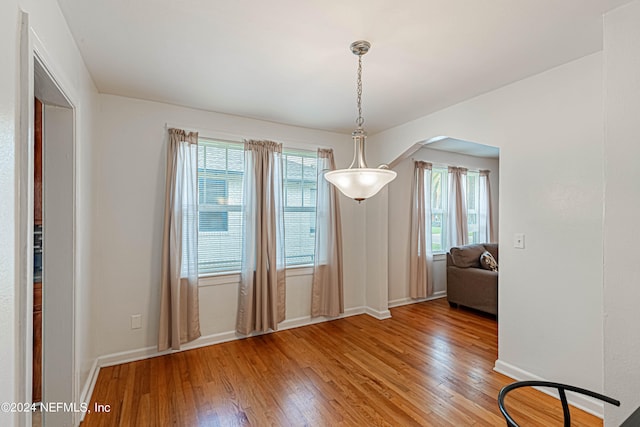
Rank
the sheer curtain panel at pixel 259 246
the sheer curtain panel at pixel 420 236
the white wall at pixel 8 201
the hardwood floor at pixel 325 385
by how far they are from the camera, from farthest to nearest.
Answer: the sheer curtain panel at pixel 420 236 → the sheer curtain panel at pixel 259 246 → the hardwood floor at pixel 325 385 → the white wall at pixel 8 201

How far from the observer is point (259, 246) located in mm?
3514

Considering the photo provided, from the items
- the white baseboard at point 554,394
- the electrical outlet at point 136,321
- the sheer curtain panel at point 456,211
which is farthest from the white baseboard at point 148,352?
the sheer curtain panel at point 456,211

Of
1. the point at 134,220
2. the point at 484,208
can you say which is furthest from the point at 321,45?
the point at 484,208

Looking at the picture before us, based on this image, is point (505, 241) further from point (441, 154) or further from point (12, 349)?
point (12, 349)

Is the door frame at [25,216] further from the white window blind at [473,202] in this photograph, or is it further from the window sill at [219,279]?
the white window blind at [473,202]

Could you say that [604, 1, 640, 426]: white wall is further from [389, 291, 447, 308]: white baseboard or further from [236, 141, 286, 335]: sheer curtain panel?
[389, 291, 447, 308]: white baseboard

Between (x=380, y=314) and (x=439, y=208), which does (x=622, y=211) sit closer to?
(x=380, y=314)

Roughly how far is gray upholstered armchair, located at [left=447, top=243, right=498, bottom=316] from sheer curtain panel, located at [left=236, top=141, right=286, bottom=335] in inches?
109

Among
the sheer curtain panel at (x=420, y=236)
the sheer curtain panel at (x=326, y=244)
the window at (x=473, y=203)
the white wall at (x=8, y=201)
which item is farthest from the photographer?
the window at (x=473, y=203)

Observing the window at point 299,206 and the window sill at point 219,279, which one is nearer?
the window sill at point 219,279

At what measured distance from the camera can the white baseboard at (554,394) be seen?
6.97ft

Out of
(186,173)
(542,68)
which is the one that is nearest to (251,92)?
(186,173)

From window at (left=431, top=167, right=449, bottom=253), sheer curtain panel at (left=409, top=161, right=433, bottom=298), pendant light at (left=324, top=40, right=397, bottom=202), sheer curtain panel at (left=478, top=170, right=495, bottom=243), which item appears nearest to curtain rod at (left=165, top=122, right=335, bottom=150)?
pendant light at (left=324, top=40, right=397, bottom=202)

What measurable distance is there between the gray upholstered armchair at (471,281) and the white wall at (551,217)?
153 centimetres
